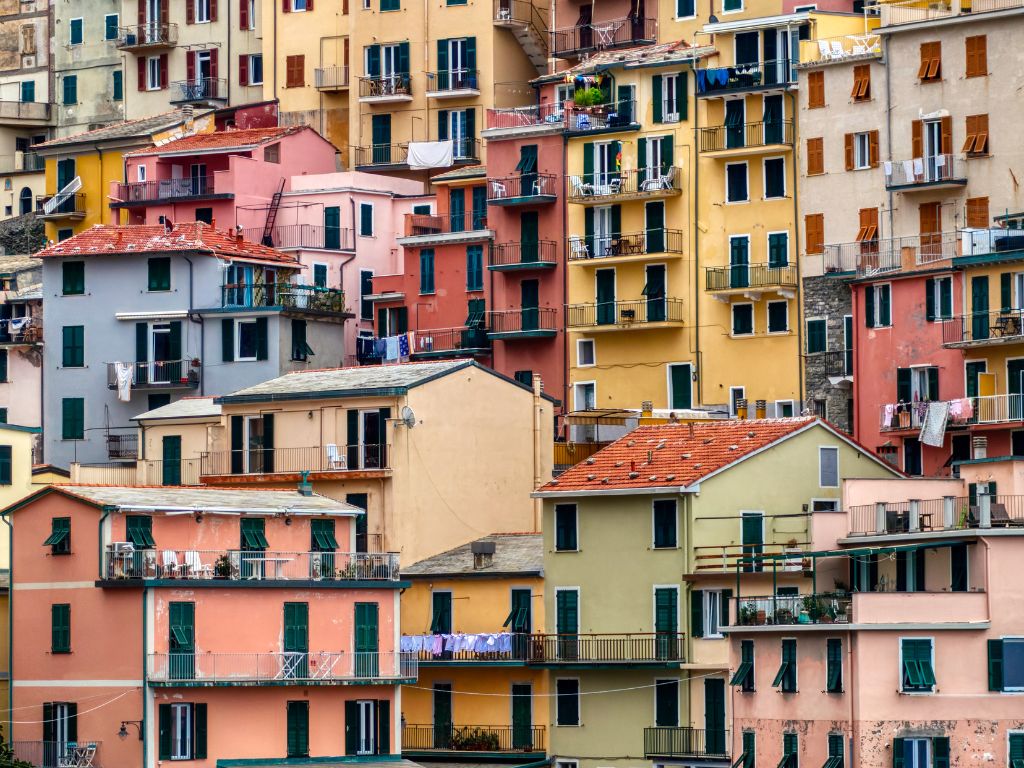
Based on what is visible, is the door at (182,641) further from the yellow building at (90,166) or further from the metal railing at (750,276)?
the yellow building at (90,166)

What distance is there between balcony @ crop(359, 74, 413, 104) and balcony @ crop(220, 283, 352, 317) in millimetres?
13340

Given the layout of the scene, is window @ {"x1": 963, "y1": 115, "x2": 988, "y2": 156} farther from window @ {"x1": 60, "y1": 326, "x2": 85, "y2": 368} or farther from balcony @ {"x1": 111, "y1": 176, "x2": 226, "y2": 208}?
window @ {"x1": 60, "y1": 326, "x2": 85, "y2": 368}

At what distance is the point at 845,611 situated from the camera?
8056 centimetres

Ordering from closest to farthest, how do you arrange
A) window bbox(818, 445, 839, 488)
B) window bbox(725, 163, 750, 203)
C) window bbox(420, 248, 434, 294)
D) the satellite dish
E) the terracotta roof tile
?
the terracotta roof tile → window bbox(818, 445, 839, 488) → the satellite dish → window bbox(725, 163, 750, 203) → window bbox(420, 248, 434, 294)

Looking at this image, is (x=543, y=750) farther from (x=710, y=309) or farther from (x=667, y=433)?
(x=710, y=309)

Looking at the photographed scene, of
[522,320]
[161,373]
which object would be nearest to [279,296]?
[161,373]

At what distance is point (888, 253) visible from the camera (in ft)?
336

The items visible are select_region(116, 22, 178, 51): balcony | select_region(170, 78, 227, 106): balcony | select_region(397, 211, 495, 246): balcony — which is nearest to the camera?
select_region(397, 211, 495, 246): balcony

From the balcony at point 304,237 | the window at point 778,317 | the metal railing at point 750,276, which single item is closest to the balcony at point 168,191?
the balcony at point 304,237

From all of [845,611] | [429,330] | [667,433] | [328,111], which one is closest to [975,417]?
[667,433]

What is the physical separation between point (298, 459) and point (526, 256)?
1728 centimetres

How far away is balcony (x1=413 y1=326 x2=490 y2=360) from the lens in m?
114

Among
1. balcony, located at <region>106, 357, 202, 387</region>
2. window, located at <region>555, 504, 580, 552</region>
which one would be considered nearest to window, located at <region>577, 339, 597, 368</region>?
balcony, located at <region>106, 357, 202, 387</region>

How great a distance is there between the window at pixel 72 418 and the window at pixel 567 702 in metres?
29.2
